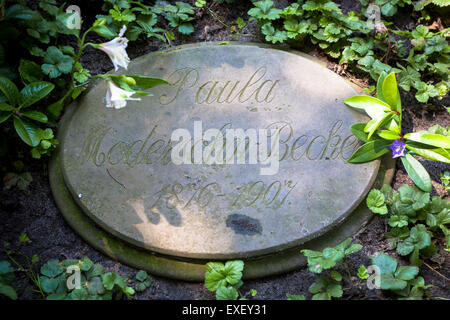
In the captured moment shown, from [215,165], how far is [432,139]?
1015 mm

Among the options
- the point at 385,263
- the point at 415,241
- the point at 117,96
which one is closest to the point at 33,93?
the point at 117,96

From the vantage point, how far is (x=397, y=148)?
2.07 meters

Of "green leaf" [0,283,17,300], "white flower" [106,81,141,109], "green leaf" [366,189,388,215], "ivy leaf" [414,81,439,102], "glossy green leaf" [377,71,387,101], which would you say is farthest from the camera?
"ivy leaf" [414,81,439,102]

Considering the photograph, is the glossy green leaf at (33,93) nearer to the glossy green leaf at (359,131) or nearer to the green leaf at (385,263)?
the glossy green leaf at (359,131)

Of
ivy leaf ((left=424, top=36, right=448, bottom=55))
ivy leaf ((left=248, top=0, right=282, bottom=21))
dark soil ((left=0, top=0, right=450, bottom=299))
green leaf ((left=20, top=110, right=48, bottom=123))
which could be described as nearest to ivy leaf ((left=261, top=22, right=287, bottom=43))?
ivy leaf ((left=248, top=0, right=282, bottom=21))

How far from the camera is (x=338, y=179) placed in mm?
1970

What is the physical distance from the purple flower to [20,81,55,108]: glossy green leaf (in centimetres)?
163

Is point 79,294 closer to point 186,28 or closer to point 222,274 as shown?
point 222,274

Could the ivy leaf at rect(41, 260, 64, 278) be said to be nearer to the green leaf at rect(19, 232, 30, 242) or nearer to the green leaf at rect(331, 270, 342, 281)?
the green leaf at rect(19, 232, 30, 242)

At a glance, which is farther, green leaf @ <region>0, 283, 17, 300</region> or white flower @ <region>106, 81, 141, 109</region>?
white flower @ <region>106, 81, 141, 109</region>

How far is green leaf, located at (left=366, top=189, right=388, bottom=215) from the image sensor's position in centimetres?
192

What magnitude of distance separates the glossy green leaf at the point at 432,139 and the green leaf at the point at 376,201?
0.34 meters

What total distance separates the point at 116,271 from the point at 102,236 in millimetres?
165
